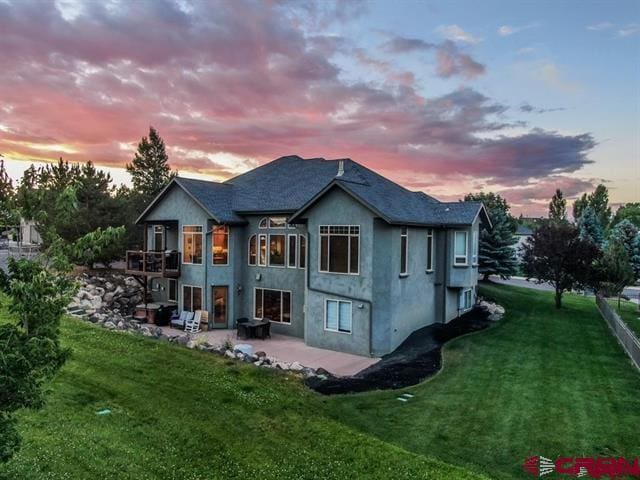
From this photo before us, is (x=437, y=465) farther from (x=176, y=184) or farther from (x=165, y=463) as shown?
(x=176, y=184)

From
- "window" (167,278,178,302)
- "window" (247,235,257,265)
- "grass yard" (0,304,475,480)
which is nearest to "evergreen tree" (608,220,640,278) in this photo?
"window" (247,235,257,265)

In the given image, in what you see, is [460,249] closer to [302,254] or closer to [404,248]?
[404,248]

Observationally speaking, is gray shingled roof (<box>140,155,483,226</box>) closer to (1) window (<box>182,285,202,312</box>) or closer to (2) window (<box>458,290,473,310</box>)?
(1) window (<box>182,285,202,312</box>)

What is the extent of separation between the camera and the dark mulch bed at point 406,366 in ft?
41.1

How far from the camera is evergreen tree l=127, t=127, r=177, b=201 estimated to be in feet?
157

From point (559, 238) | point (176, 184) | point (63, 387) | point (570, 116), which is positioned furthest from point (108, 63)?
point (559, 238)

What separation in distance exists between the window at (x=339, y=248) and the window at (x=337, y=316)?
138cm

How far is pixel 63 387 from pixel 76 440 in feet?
9.07

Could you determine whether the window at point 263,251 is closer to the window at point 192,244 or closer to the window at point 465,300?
the window at point 192,244

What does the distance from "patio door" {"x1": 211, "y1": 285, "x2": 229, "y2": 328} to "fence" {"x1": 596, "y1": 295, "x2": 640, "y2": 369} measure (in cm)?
1694

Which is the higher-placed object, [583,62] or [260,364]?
[583,62]

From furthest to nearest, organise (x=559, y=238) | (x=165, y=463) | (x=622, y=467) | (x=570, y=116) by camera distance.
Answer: (x=559, y=238), (x=570, y=116), (x=622, y=467), (x=165, y=463)

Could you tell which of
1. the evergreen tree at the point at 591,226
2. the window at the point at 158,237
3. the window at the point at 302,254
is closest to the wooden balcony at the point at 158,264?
the window at the point at 158,237

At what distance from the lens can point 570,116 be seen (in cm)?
2125
